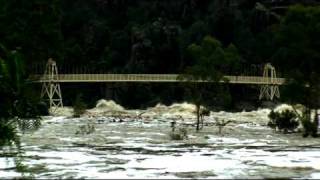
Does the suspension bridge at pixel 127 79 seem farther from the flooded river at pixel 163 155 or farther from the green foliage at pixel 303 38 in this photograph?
the flooded river at pixel 163 155

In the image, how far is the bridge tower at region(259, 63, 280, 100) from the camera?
71438 mm

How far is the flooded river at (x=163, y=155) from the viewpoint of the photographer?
669 inches

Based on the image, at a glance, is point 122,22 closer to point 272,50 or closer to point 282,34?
point 272,50

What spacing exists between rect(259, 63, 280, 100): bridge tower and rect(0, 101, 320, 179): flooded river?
39644 mm

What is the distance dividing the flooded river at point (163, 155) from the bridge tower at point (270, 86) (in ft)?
130

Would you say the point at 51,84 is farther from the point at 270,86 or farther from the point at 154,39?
the point at 270,86

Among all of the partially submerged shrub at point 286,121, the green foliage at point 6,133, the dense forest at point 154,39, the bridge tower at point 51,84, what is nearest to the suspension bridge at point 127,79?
the bridge tower at point 51,84

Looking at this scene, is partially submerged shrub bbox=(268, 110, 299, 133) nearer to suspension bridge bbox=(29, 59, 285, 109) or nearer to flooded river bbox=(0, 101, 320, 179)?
flooded river bbox=(0, 101, 320, 179)

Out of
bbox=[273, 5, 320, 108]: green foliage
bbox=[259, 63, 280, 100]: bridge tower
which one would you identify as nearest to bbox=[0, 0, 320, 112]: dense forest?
bbox=[259, 63, 280, 100]: bridge tower

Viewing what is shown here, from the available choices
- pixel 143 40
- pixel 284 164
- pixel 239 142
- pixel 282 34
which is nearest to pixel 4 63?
pixel 284 164

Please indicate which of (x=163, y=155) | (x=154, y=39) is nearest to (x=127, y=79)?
(x=154, y=39)

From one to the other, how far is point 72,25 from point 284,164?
265 feet

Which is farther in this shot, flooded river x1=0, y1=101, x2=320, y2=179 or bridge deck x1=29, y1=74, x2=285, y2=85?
bridge deck x1=29, y1=74, x2=285, y2=85

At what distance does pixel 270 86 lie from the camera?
72.0 meters
